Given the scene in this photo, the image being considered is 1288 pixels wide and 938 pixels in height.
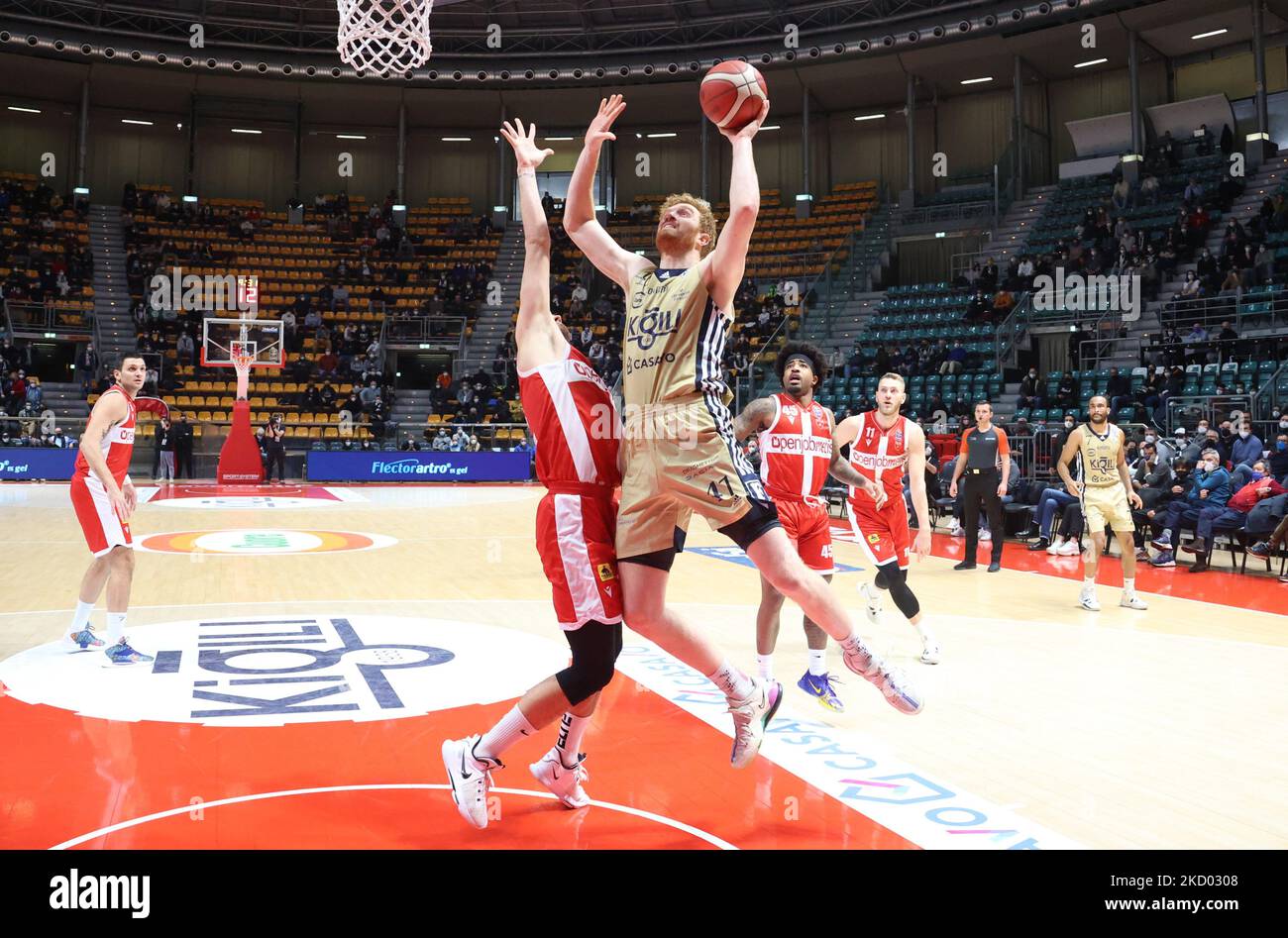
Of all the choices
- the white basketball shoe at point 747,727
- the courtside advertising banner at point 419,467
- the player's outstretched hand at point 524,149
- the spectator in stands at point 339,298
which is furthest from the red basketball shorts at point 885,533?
the spectator in stands at point 339,298

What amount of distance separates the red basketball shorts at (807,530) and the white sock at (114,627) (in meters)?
3.89

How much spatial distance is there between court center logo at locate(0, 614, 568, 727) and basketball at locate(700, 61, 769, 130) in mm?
3045

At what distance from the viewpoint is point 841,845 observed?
3213 millimetres

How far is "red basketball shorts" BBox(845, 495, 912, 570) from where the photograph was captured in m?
6.32

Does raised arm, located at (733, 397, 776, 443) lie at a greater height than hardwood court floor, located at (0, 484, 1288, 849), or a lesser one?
greater

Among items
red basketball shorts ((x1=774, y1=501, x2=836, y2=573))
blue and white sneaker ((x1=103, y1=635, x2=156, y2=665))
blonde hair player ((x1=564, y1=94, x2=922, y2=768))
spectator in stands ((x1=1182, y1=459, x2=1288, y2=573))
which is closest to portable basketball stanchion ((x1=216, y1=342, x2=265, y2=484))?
blue and white sneaker ((x1=103, y1=635, x2=156, y2=665))

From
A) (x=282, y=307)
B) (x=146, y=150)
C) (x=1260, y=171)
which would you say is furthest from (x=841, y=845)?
(x=146, y=150)

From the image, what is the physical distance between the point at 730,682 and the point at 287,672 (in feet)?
10.0

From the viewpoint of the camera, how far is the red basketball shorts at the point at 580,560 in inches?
132

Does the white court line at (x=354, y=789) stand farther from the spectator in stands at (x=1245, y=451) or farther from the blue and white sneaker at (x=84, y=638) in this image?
the spectator in stands at (x=1245, y=451)

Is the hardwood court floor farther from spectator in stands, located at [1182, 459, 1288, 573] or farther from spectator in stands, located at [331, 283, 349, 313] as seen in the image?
spectator in stands, located at [331, 283, 349, 313]

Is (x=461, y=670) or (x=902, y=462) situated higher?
(x=902, y=462)

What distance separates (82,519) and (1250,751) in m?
6.27
